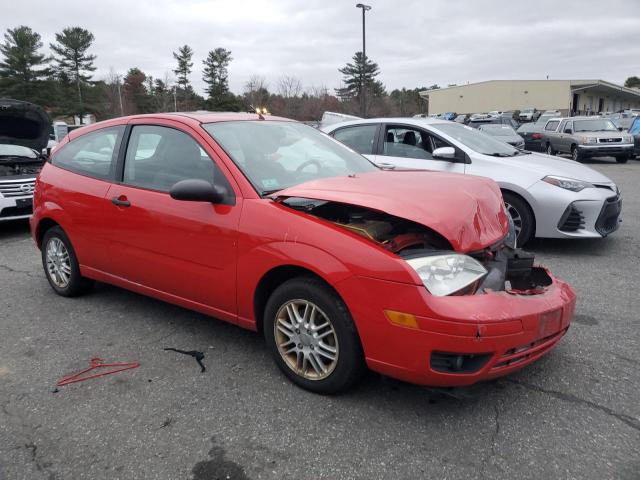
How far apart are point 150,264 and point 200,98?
63409 millimetres

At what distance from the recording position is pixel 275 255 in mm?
2869

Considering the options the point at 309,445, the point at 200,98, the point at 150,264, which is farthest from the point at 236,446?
the point at 200,98

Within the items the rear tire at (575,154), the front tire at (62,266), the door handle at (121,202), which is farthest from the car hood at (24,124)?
the rear tire at (575,154)

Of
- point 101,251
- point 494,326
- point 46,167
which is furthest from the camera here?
point 46,167

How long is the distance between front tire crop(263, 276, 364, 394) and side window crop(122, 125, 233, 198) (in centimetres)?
83

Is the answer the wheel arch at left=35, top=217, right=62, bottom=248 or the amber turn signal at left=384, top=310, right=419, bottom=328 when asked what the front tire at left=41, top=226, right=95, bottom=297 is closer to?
the wheel arch at left=35, top=217, right=62, bottom=248

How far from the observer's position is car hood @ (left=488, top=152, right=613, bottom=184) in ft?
19.0

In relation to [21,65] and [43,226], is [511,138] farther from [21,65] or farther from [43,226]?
[21,65]

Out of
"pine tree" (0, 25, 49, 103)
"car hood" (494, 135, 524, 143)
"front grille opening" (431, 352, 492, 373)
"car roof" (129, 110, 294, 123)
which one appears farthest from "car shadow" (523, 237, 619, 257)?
"pine tree" (0, 25, 49, 103)

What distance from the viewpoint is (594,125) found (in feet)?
60.6

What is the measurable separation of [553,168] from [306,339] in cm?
440

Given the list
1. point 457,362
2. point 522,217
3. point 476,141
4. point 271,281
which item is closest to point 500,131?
point 476,141

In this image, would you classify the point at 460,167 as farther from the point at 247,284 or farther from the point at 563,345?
the point at 247,284

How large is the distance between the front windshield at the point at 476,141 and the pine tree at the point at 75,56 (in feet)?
182
